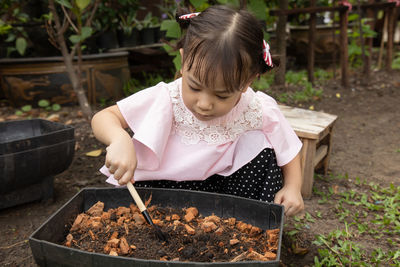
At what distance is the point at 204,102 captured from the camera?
3.86 feet

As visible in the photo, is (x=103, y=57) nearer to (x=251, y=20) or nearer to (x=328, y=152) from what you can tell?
(x=328, y=152)

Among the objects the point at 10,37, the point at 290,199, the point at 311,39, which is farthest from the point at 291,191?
the point at 10,37

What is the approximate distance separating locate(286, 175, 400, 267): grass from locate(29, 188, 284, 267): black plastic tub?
42cm

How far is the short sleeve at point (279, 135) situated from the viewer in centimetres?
146

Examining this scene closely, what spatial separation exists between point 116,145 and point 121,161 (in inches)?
2.7

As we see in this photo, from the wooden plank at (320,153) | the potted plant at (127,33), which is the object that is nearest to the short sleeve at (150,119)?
the wooden plank at (320,153)

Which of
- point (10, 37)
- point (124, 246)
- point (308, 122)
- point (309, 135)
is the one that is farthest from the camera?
point (10, 37)

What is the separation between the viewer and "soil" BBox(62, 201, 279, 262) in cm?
103

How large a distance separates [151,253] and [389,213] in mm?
1251

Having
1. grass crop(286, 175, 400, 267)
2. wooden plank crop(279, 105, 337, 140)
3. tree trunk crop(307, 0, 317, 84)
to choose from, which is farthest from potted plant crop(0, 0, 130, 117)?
grass crop(286, 175, 400, 267)

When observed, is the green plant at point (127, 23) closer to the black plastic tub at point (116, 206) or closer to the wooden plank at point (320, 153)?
the wooden plank at point (320, 153)

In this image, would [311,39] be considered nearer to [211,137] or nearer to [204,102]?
[211,137]

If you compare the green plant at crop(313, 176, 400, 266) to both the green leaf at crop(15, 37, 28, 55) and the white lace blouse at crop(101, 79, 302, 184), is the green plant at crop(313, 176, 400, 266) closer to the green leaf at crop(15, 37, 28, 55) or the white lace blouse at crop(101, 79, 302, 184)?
the white lace blouse at crop(101, 79, 302, 184)

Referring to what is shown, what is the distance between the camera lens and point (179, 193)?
1232 millimetres
